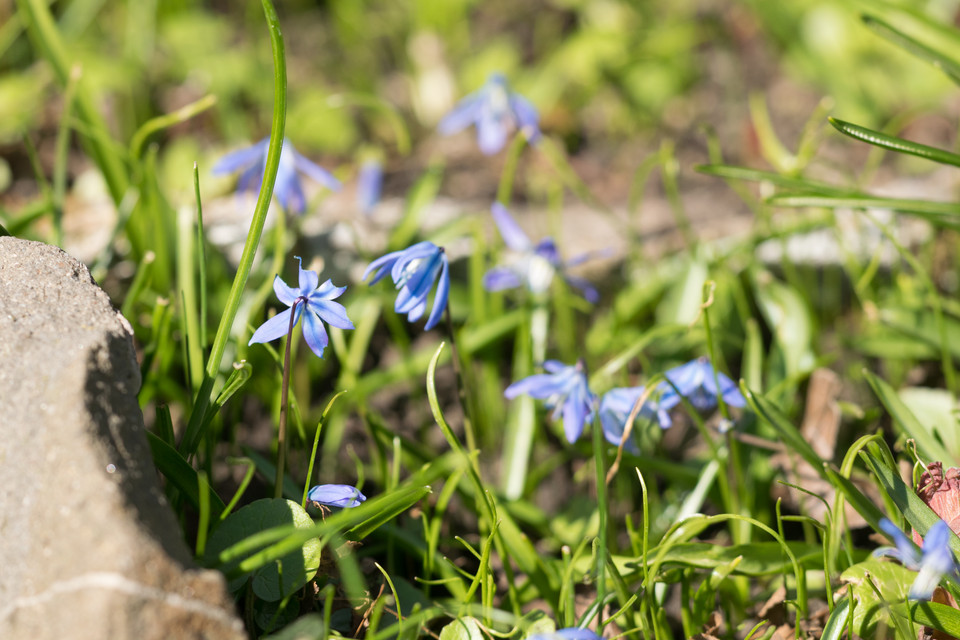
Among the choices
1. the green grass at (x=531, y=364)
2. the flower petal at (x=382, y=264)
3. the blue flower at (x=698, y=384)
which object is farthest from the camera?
the blue flower at (x=698, y=384)

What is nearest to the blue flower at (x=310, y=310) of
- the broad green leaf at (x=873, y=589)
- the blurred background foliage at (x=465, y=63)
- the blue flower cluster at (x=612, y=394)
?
the blue flower cluster at (x=612, y=394)

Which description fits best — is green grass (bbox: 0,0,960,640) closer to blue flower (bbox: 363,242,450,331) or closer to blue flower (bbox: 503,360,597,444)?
blue flower (bbox: 503,360,597,444)

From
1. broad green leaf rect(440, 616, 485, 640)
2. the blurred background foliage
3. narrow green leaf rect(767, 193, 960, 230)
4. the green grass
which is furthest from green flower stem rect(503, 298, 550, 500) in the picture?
the blurred background foliage

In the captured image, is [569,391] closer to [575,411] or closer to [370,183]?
[575,411]

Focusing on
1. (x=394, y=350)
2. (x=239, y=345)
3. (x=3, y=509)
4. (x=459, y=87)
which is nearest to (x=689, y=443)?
(x=394, y=350)

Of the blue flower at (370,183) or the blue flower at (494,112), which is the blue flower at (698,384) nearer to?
the blue flower at (494,112)

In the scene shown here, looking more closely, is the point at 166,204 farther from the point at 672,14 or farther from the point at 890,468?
the point at 672,14

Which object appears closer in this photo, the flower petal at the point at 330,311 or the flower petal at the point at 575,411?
the flower petal at the point at 330,311
